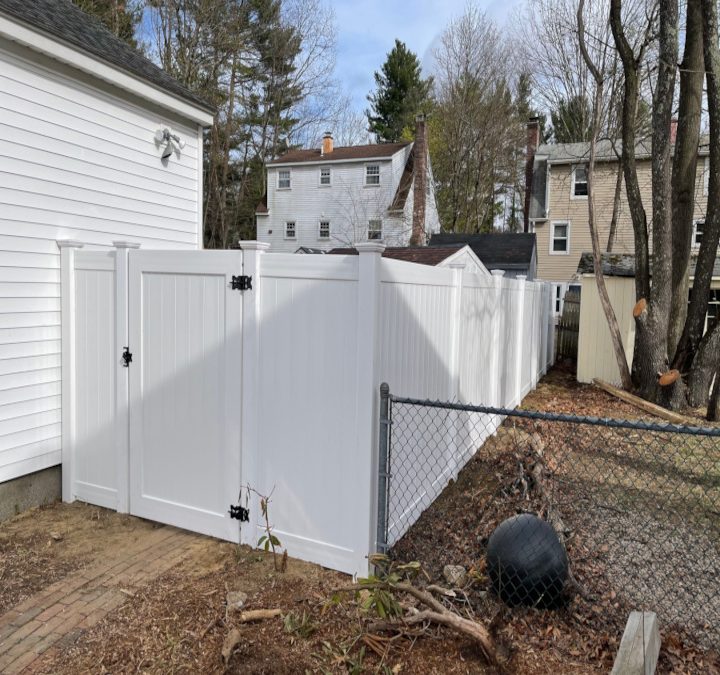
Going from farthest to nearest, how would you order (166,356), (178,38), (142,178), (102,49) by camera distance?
(178,38) < (142,178) < (102,49) < (166,356)

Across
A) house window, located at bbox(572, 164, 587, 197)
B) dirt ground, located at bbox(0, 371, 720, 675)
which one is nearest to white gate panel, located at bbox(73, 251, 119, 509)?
dirt ground, located at bbox(0, 371, 720, 675)

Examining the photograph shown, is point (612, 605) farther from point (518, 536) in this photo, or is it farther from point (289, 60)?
point (289, 60)

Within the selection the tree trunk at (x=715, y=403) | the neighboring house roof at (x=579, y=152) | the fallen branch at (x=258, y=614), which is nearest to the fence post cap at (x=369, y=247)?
the fallen branch at (x=258, y=614)

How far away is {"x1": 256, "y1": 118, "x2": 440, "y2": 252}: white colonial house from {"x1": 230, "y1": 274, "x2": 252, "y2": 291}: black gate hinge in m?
20.6

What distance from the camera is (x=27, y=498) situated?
14.6 ft

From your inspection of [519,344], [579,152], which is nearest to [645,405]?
[519,344]

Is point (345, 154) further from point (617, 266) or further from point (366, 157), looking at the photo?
point (617, 266)

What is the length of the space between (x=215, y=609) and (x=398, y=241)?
22665mm

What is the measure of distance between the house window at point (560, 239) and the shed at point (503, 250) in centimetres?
383

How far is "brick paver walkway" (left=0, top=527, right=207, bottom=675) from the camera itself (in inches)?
110

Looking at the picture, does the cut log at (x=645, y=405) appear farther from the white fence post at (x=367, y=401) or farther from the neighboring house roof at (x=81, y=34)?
the neighboring house roof at (x=81, y=34)

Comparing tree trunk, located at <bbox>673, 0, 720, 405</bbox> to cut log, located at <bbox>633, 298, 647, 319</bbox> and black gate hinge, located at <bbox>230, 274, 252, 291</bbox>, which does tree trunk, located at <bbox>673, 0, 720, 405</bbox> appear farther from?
black gate hinge, located at <bbox>230, 274, 252, 291</bbox>

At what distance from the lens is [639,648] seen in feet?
7.84

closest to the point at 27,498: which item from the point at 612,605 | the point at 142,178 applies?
the point at 142,178
